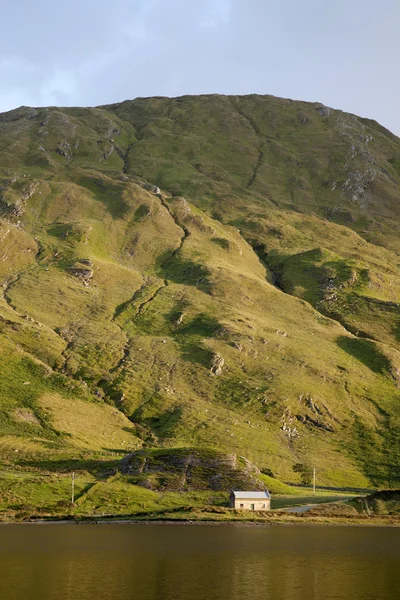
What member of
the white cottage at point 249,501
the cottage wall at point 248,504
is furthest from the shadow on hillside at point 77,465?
the cottage wall at point 248,504

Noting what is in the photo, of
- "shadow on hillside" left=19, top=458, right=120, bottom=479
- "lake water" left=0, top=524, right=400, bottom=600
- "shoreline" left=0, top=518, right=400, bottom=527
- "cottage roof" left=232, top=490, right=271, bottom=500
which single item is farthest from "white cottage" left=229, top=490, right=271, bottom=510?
"shadow on hillside" left=19, top=458, right=120, bottom=479

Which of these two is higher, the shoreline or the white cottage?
the white cottage

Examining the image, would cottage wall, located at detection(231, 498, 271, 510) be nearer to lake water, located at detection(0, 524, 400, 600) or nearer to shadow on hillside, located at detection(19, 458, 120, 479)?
lake water, located at detection(0, 524, 400, 600)

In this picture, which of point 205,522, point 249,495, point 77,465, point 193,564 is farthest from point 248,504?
point 193,564

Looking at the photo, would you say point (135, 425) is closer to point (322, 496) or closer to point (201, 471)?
point (201, 471)

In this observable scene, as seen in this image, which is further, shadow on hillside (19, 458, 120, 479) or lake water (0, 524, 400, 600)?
shadow on hillside (19, 458, 120, 479)

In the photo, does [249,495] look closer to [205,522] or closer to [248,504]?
[248,504]

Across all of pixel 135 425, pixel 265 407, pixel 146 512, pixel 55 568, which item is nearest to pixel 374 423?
pixel 265 407
